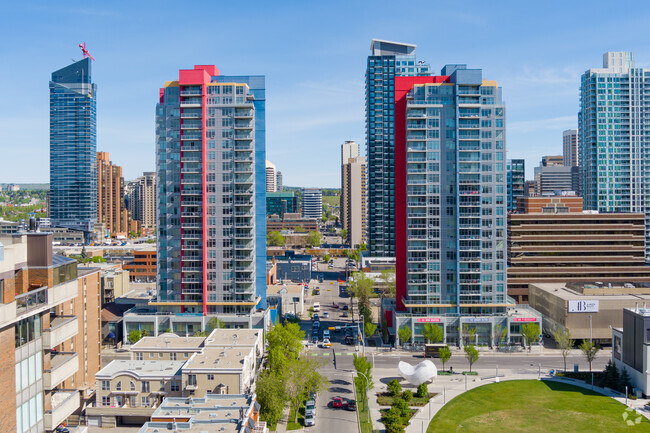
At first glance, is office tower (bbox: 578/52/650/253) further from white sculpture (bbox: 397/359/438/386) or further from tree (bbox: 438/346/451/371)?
white sculpture (bbox: 397/359/438/386)

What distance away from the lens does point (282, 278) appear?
603ft

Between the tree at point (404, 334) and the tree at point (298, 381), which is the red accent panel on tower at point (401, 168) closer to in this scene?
the tree at point (404, 334)

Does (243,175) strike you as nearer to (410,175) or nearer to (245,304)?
(245,304)

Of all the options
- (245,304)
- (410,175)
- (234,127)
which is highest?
(234,127)

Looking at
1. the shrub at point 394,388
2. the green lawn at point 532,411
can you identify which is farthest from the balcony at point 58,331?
the shrub at point 394,388

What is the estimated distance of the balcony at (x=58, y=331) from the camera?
29.1 m

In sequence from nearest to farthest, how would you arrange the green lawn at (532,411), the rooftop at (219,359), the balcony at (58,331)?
1. the balcony at (58,331)
2. the green lawn at (532,411)
3. the rooftop at (219,359)

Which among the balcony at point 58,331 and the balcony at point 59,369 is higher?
the balcony at point 58,331

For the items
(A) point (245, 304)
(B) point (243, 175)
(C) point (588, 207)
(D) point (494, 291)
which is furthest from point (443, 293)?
(C) point (588, 207)

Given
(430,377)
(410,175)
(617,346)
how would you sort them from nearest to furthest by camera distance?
(430,377), (617,346), (410,175)

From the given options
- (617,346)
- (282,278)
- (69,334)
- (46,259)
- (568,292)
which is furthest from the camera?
(282,278)

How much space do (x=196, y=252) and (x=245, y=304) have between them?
14309 mm

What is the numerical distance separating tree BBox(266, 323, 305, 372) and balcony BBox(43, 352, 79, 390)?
4285 centimetres

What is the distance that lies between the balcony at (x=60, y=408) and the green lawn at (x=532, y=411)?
4638cm
